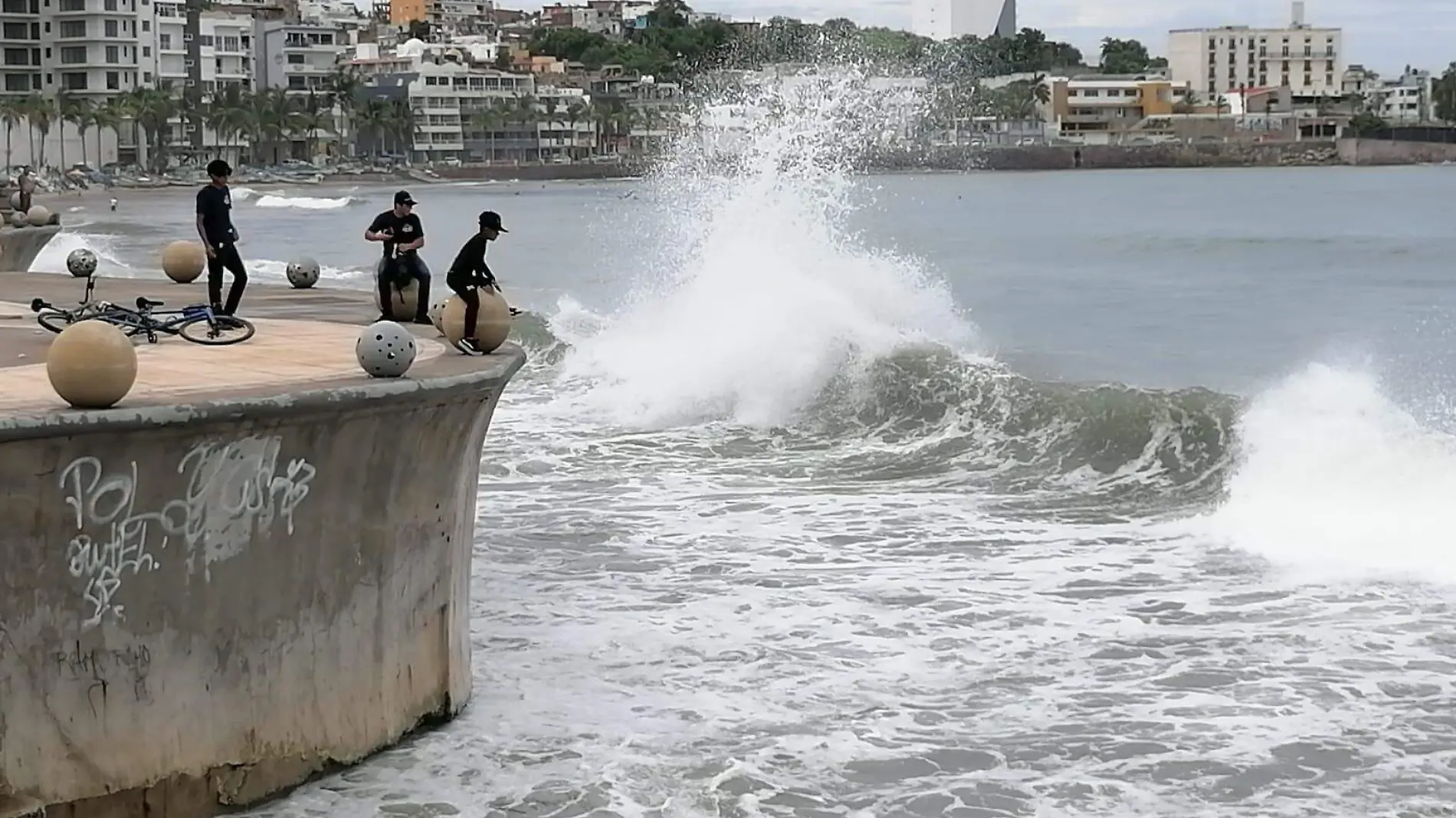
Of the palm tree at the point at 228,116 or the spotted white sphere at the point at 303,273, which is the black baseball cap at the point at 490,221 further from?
the palm tree at the point at 228,116

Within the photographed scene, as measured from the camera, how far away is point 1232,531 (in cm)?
1617

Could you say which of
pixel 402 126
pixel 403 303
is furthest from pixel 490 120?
pixel 403 303

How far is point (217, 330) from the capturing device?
12484 mm

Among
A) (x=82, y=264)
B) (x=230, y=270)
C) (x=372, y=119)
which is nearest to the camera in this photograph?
(x=230, y=270)

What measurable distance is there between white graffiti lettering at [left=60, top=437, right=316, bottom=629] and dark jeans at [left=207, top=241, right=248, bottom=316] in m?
5.36

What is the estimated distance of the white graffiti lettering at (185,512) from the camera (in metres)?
8.48

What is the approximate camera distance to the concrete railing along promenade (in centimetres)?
844

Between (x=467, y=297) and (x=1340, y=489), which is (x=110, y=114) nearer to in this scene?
(x=1340, y=489)

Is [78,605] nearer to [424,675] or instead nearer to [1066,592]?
[424,675]

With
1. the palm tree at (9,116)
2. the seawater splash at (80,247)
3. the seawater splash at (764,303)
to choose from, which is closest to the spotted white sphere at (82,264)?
the seawater splash at (764,303)

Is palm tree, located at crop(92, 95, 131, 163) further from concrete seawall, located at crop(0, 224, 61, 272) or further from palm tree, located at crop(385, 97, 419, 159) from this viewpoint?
concrete seawall, located at crop(0, 224, 61, 272)

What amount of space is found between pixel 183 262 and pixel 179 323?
5441 millimetres

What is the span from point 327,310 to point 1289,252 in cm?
5355

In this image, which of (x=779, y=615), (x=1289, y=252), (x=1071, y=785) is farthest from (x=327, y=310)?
(x=1289, y=252)
